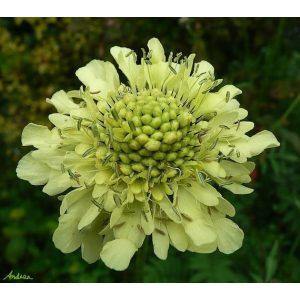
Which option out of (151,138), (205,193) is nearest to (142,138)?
(151,138)

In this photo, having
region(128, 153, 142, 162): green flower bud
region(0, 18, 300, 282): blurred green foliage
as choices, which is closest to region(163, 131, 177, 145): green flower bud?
region(128, 153, 142, 162): green flower bud

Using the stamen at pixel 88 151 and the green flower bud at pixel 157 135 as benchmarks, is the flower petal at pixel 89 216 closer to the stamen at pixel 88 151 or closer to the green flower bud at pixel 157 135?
the stamen at pixel 88 151

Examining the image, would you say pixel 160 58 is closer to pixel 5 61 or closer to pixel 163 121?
pixel 163 121

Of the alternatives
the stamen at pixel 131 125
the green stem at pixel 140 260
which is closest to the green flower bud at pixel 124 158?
the stamen at pixel 131 125

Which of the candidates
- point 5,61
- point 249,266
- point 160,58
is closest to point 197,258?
point 249,266

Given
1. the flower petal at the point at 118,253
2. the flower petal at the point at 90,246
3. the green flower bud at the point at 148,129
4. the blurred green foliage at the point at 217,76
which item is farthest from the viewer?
the blurred green foliage at the point at 217,76

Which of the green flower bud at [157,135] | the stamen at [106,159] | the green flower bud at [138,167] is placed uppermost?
the green flower bud at [157,135]
